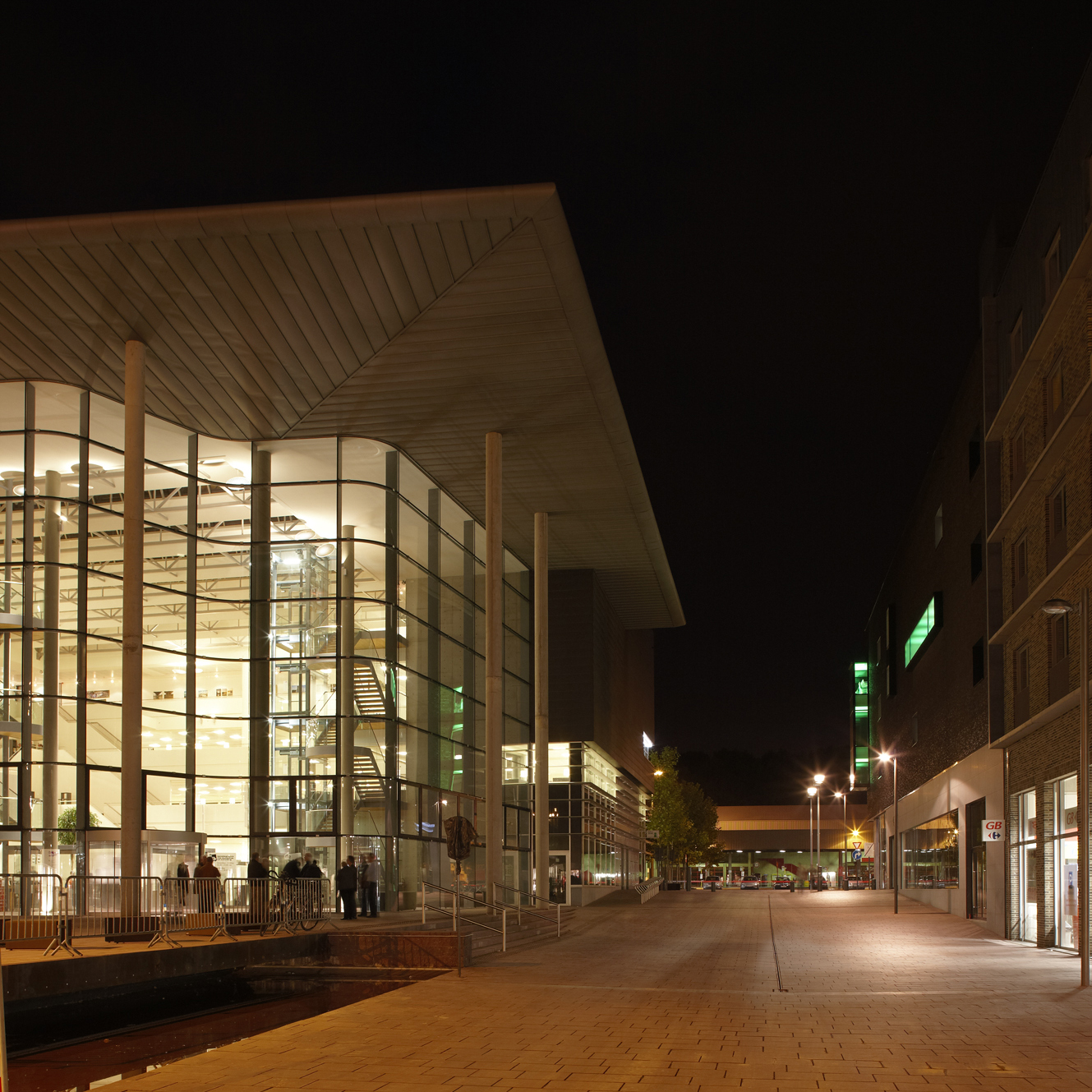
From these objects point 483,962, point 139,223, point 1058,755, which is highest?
point 139,223

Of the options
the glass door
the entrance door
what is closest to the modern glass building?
the entrance door

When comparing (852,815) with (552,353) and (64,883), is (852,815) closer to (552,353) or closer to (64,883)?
(552,353)

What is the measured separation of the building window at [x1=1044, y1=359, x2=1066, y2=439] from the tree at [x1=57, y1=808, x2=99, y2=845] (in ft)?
69.6

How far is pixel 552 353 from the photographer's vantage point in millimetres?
27125

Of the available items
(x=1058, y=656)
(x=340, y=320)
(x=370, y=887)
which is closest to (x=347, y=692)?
(x=370, y=887)

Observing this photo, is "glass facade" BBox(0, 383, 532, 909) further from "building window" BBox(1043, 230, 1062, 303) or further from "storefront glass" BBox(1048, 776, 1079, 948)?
"building window" BBox(1043, 230, 1062, 303)

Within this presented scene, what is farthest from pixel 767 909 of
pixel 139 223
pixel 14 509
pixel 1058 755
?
pixel 139 223

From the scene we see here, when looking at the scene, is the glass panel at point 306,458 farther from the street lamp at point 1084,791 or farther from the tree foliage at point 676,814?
the tree foliage at point 676,814

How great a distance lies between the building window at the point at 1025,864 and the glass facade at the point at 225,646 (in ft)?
47.4

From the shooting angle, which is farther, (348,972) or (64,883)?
(348,972)

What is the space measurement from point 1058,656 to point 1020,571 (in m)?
4.13

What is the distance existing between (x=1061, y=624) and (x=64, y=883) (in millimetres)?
19253

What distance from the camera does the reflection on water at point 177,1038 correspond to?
12836mm

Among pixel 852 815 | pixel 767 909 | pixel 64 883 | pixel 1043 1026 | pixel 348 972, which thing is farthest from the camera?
pixel 852 815
